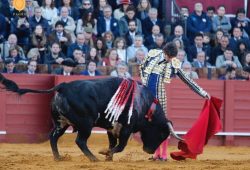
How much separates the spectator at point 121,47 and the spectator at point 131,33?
0.50 m

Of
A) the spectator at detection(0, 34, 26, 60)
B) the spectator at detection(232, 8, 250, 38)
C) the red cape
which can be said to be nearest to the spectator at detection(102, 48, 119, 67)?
the spectator at detection(0, 34, 26, 60)

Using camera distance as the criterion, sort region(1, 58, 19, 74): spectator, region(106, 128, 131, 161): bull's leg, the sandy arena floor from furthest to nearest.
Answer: region(1, 58, 19, 74): spectator < region(106, 128, 131, 161): bull's leg < the sandy arena floor

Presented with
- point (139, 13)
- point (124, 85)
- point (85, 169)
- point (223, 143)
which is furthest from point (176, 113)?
point (85, 169)

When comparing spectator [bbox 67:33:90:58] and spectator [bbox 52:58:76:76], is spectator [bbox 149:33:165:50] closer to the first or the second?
spectator [bbox 67:33:90:58]

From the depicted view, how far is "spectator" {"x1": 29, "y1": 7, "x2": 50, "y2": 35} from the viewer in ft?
43.3

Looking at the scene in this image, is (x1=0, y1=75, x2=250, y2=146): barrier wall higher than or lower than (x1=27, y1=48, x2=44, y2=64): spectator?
lower

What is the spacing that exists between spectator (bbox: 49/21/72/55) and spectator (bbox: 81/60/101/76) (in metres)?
0.62

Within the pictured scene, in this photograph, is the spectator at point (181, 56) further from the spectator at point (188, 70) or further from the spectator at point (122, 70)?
the spectator at point (122, 70)

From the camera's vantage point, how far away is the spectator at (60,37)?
13.1 metres

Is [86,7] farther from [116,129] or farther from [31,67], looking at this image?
[116,129]

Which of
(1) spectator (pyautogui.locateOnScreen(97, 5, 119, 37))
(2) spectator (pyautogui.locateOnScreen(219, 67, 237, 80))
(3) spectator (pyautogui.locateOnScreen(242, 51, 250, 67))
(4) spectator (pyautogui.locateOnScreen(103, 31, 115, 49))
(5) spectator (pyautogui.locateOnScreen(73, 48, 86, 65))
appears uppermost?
(1) spectator (pyautogui.locateOnScreen(97, 5, 119, 37))

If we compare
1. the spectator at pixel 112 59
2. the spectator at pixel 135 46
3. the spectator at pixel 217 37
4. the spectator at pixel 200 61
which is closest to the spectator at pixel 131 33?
the spectator at pixel 135 46

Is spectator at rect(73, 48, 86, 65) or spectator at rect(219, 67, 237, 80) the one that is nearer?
spectator at rect(73, 48, 86, 65)

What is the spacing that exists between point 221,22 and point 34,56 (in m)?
4.24
